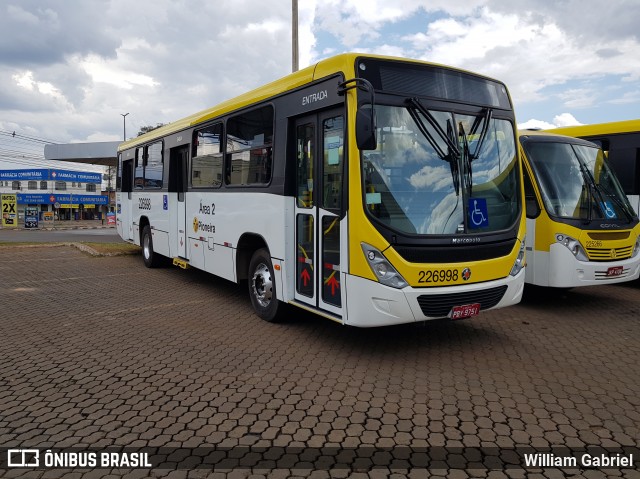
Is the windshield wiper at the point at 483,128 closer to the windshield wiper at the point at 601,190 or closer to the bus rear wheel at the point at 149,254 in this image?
the windshield wiper at the point at 601,190

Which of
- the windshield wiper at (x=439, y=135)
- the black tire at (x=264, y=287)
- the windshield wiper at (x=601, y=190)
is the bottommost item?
the black tire at (x=264, y=287)

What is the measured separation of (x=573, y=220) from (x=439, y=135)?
10.3ft

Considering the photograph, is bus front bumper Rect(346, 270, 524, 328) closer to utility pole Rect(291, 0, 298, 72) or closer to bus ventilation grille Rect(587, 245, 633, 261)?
bus ventilation grille Rect(587, 245, 633, 261)

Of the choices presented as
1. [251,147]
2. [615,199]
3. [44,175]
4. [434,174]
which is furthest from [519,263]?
[44,175]

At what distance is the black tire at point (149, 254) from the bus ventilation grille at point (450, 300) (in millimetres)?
8182

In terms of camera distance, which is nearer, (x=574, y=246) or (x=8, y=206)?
(x=574, y=246)

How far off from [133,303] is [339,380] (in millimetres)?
4589

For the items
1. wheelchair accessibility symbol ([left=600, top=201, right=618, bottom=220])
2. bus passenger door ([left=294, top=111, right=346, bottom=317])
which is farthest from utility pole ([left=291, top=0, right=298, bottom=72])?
wheelchair accessibility symbol ([left=600, top=201, right=618, bottom=220])

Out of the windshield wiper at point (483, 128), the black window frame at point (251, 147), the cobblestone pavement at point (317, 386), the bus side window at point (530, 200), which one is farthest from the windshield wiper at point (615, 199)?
the black window frame at point (251, 147)

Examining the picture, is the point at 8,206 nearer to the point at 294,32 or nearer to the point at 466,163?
the point at 294,32

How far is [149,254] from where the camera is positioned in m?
11.7

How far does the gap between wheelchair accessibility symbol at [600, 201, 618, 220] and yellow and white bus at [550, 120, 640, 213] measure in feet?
6.59

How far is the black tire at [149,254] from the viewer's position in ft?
37.9

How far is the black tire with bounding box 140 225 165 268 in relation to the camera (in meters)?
11.6
